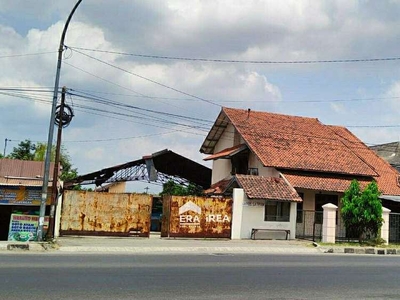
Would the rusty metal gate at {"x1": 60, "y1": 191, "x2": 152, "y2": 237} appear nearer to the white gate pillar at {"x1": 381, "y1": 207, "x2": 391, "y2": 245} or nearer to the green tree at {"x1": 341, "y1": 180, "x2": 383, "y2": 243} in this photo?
the green tree at {"x1": 341, "y1": 180, "x2": 383, "y2": 243}

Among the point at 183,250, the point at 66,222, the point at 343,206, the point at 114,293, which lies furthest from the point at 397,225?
the point at 114,293

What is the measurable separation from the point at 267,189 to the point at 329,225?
3431 mm

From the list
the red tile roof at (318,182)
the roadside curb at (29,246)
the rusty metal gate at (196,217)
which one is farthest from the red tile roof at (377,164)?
the roadside curb at (29,246)

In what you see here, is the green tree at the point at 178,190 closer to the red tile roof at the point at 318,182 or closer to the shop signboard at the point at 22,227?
the red tile roof at the point at 318,182

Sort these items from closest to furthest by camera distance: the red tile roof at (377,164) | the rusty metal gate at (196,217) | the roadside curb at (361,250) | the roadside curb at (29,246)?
1. the roadside curb at (29,246)
2. the roadside curb at (361,250)
3. the rusty metal gate at (196,217)
4. the red tile roof at (377,164)

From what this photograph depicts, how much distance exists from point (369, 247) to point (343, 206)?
2.49 m

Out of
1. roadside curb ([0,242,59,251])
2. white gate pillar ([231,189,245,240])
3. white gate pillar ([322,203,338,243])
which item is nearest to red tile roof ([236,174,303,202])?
white gate pillar ([231,189,245,240])

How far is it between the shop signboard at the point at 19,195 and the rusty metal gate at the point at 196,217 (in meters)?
5.77

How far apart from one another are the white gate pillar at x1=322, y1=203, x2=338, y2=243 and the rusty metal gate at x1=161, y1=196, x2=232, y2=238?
461 cm

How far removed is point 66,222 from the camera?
21.6m

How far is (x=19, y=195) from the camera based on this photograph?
71.7ft

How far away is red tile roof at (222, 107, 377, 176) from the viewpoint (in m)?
28.6

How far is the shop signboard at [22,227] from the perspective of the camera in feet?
65.5

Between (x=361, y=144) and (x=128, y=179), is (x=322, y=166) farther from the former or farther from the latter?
(x=128, y=179)
